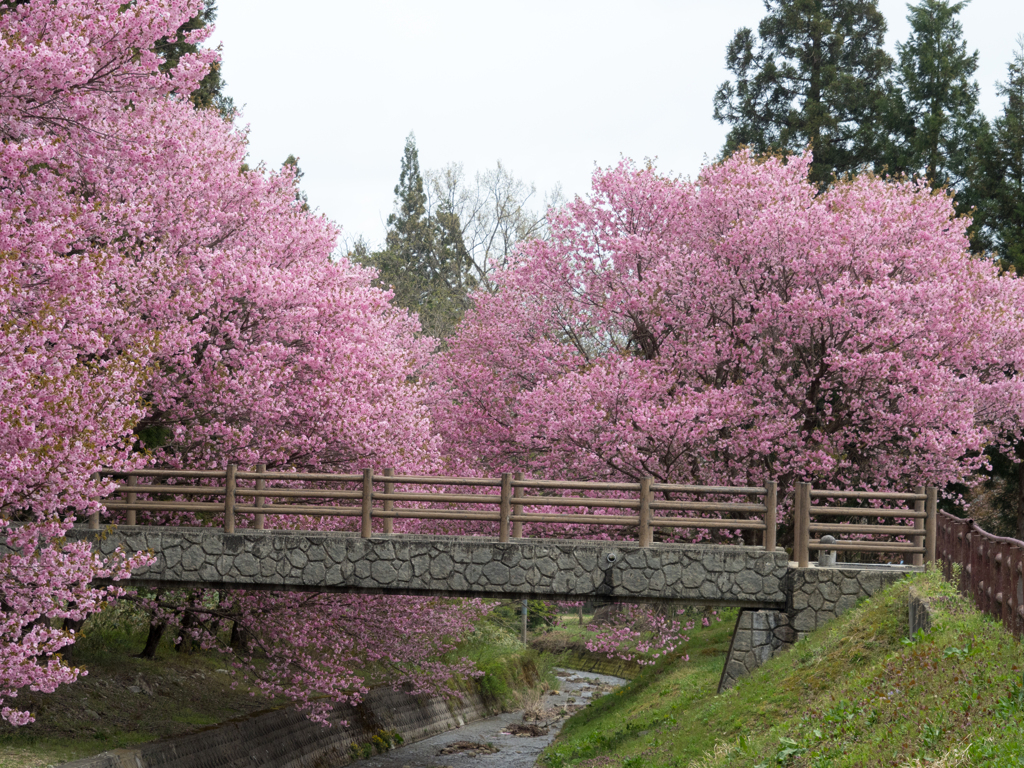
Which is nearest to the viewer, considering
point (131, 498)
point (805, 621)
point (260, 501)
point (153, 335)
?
point (153, 335)

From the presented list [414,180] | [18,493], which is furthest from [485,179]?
[18,493]

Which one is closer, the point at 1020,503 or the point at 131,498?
the point at 131,498

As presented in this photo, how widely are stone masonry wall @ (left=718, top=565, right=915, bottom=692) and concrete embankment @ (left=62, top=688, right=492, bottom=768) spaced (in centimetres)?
838

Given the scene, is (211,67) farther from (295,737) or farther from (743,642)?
(743,642)

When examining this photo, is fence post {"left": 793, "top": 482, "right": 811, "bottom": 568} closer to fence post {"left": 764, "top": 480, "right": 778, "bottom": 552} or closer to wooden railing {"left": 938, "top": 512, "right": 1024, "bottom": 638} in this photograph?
fence post {"left": 764, "top": 480, "right": 778, "bottom": 552}

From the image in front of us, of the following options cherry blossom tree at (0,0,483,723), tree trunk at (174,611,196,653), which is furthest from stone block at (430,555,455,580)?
tree trunk at (174,611,196,653)

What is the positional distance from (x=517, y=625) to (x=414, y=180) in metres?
33.9

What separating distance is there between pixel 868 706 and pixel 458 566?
27.7 feet

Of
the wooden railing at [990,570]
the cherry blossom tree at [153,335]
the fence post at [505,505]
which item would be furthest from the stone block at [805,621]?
the cherry blossom tree at [153,335]

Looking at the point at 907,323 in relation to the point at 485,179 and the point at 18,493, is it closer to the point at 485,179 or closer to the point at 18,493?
the point at 18,493

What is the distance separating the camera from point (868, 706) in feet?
32.9

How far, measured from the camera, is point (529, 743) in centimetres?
2566

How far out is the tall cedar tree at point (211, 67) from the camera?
86.7 feet

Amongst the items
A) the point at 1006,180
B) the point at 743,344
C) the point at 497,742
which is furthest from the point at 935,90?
the point at 497,742
